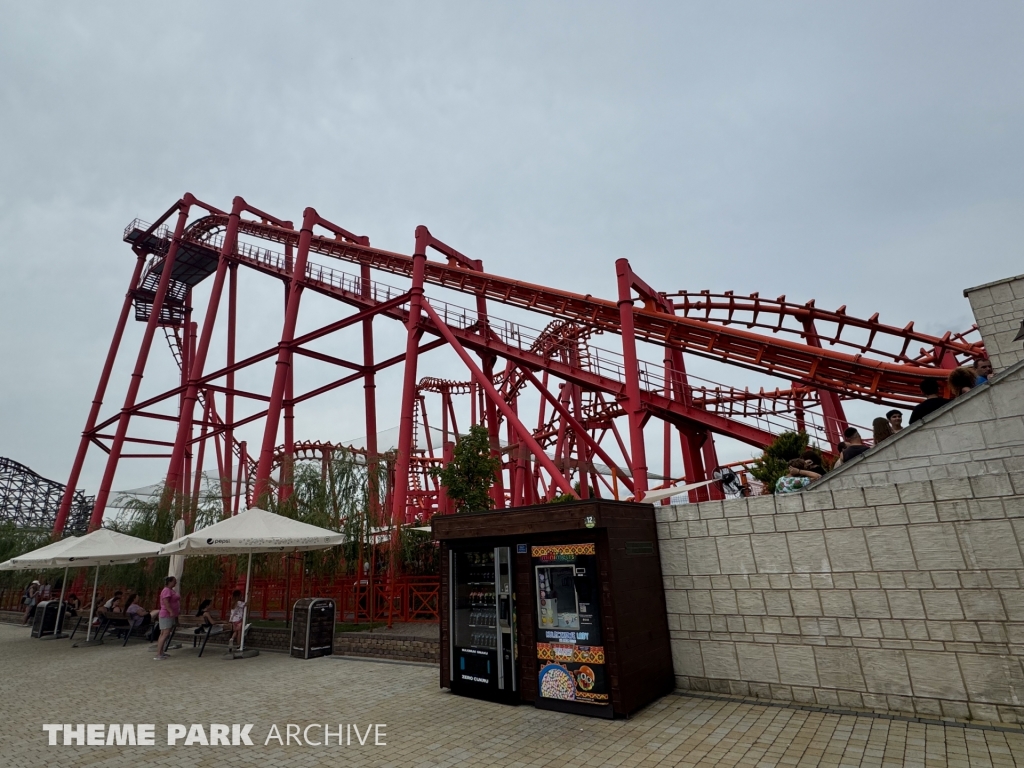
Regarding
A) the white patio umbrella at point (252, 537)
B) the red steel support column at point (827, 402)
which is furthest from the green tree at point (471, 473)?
the red steel support column at point (827, 402)

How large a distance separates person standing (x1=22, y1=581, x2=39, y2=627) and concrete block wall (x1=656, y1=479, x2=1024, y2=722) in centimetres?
2233

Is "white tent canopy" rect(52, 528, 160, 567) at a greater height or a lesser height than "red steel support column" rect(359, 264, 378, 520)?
lesser

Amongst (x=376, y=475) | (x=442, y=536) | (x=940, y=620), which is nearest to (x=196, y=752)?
(x=442, y=536)

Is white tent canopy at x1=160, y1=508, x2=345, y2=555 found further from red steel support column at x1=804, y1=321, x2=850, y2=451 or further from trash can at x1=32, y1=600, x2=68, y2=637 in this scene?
red steel support column at x1=804, y1=321, x2=850, y2=451

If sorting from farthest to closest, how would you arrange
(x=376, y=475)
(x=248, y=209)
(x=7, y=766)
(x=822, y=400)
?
(x=248, y=209), (x=822, y=400), (x=376, y=475), (x=7, y=766)

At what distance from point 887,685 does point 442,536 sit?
4.98m

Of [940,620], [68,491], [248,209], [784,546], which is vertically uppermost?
[248,209]

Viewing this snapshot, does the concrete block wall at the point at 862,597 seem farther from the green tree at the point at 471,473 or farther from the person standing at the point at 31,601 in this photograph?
the person standing at the point at 31,601

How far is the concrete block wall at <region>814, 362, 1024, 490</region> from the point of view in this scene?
18.6 feet

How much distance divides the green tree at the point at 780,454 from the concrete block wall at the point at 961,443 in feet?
12.3

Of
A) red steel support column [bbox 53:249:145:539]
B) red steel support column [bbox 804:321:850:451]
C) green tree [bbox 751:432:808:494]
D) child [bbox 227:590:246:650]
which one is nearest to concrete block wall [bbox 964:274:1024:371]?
green tree [bbox 751:432:808:494]

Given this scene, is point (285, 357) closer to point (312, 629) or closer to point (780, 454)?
point (312, 629)

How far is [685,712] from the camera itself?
5.70 metres

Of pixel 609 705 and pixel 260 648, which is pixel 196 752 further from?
pixel 260 648
